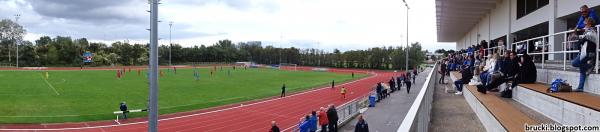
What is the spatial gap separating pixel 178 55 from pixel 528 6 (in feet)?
390

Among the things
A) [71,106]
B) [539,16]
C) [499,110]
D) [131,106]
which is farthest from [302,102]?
[499,110]

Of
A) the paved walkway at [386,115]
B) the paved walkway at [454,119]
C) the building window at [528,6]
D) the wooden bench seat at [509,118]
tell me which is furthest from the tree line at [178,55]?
the wooden bench seat at [509,118]

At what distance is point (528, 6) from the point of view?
1686cm

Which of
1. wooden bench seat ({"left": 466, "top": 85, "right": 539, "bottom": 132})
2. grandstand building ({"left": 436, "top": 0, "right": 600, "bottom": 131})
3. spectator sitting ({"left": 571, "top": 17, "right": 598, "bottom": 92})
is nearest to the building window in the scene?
grandstand building ({"left": 436, "top": 0, "right": 600, "bottom": 131})

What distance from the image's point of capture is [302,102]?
35.5m

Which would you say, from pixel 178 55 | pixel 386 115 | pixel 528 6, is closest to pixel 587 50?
pixel 528 6

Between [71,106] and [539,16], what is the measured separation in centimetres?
2795

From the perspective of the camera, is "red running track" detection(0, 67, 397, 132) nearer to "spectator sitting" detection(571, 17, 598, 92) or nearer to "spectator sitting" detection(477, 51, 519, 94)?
"spectator sitting" detection(477, 51, 519, 94)

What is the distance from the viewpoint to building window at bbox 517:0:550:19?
15.5 m

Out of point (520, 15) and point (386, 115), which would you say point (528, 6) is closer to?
point (520, 15)

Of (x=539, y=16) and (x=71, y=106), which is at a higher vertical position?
(x=539, y=16)

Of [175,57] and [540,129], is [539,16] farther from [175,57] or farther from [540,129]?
[175,57]

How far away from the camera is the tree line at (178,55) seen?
3723 inches

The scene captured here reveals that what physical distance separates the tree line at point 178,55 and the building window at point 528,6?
77.7 m
